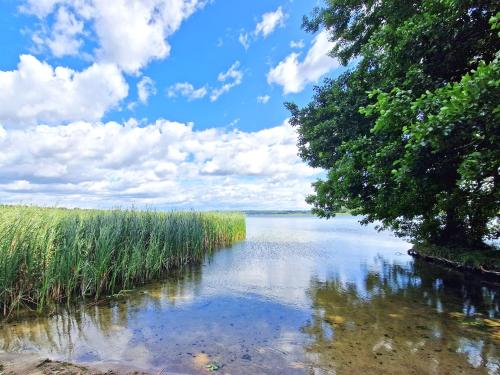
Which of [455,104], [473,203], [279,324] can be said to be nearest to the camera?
[455,104]

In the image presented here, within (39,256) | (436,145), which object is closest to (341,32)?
(436,145)

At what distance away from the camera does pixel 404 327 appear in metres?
5.61

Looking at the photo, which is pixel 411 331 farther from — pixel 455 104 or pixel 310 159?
pixel 310 159

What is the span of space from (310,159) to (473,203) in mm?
7151

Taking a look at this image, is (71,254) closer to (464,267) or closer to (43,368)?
(43,368)

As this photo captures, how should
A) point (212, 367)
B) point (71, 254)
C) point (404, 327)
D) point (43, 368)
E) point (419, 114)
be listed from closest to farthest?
1. point (43, 368)
2. point (212, 367)
3. point (404, 327)
4. point (419, 114)
5. point (71, 254)

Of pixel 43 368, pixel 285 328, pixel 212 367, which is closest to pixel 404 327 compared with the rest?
pixel 285 328

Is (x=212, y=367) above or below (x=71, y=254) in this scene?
below

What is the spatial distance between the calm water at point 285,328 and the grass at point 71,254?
0.80 meters

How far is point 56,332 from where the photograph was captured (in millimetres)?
5312

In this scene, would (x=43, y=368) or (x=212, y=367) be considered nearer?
(x=43, y=368)

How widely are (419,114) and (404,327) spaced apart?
4.41m

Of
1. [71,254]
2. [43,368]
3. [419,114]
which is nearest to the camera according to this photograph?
[43,368]

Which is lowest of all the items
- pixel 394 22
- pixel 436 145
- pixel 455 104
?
pixel 436 145
